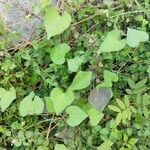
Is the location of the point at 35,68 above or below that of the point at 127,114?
above

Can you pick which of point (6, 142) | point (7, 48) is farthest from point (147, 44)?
point (6, 142)

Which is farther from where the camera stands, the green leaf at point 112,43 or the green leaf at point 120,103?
the green leaf at point 120,103

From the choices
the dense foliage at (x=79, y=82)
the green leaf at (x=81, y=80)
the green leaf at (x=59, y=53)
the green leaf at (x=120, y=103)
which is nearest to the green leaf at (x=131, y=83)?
the dense foliage at (x=79, y=82)

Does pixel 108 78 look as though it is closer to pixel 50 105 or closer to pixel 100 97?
pixel 100 97

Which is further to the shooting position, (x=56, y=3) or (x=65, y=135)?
(x=56, y=3)

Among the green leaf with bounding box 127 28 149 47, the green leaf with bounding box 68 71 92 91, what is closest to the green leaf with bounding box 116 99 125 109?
the green leaf with bounding box 68 71 92 91

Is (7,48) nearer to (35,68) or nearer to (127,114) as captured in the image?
(35,68)

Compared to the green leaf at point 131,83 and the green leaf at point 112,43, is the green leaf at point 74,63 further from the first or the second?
the green leaf at point 131,83
